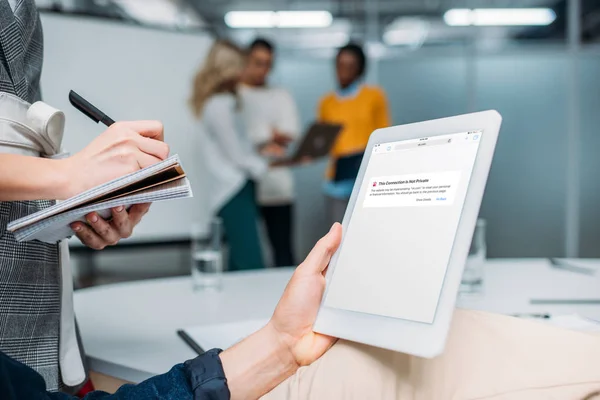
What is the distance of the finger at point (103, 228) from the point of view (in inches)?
34.2

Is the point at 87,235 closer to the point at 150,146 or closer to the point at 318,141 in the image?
the point at 150,146

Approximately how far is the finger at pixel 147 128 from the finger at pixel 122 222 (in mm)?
120

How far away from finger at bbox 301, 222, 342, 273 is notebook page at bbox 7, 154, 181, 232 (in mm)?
191

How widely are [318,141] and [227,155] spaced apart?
1.54 ft

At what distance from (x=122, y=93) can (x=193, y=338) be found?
303cm

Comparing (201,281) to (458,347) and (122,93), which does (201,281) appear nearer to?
(458,347)

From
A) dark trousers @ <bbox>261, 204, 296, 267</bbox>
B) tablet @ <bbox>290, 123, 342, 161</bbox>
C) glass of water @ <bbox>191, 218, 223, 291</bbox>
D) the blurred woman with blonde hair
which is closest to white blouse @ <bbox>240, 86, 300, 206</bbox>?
dark trousers @ <bbox>261, 204, 296, 267</bbox>

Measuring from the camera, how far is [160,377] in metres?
0.71

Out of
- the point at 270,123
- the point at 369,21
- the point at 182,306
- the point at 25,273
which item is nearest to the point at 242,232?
the point at 270,123

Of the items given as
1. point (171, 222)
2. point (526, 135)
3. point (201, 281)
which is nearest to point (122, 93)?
point (171, 222)

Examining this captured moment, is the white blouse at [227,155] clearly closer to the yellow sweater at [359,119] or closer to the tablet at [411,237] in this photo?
the yellow sweater at [359,119]

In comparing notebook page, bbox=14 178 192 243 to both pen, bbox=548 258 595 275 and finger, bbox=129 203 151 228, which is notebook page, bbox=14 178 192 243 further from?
pen, bbox=548 258 595 275

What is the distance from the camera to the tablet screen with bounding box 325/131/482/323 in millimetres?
629

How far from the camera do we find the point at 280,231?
11.4 ft
